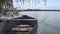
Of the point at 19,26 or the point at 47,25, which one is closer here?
the point at 19,26

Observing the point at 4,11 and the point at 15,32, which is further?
the point at 15,32

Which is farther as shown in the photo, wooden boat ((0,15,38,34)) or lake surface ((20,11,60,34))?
lake surface ((20,11,60,34))

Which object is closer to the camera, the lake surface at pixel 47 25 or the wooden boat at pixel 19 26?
the wooden boat at pixel 19 26

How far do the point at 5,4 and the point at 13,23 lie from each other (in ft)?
8.71

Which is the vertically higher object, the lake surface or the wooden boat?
the wooden boat

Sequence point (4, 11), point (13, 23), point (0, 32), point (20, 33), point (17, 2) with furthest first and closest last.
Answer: point (13, 23), point (20, 33), point (0, 32), point (17, 2), point (4, 11)

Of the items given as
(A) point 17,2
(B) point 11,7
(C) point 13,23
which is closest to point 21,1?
(A) point 17,2

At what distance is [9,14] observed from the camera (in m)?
1.88

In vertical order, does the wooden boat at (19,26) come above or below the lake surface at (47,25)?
above

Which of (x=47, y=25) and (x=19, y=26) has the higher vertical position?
(x=19, y=26)

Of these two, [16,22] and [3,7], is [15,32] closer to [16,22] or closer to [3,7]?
[16,22]

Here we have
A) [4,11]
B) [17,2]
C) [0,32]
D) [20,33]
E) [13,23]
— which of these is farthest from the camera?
[13,23]

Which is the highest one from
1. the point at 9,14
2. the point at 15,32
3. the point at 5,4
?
the point at 5,4

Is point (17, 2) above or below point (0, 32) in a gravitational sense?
above
